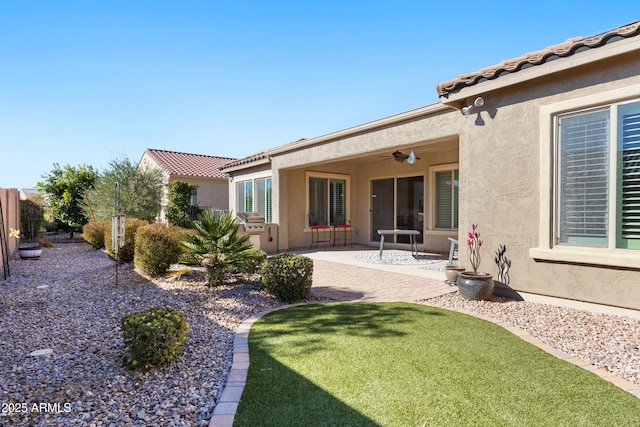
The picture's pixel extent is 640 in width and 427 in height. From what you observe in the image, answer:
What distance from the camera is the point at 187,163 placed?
26.4 metres

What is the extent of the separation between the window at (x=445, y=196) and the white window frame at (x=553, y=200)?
6239mm

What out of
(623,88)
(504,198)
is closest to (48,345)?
(504,198)

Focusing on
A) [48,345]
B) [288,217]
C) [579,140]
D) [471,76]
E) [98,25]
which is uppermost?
[98,25]

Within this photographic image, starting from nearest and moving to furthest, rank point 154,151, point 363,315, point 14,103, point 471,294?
point 363,315 → point 471,294 → point 14,103 → point 154,151

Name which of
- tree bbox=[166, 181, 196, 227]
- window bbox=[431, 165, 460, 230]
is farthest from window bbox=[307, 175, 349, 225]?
tree bbox=[166, 181, 196, 227]

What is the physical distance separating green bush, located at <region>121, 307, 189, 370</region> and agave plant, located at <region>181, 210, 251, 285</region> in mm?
3565

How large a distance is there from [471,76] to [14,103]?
14.0m

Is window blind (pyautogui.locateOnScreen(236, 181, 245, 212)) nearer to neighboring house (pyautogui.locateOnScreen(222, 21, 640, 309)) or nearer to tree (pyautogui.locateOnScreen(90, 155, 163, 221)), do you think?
tree (pyautogui.locateOnScreen(90, 155, 163, 221))

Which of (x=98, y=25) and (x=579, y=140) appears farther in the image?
(x=98, y=25)

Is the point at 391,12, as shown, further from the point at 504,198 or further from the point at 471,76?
the point at 504,198

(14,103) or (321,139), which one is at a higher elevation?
(14,103)

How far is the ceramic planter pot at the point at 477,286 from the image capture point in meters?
6.70

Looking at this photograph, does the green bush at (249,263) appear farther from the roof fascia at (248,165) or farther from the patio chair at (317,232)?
the roof fascia at (248,165)

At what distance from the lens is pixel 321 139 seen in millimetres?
12516
